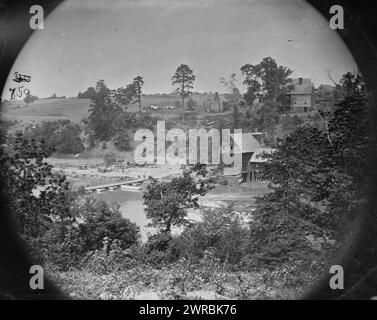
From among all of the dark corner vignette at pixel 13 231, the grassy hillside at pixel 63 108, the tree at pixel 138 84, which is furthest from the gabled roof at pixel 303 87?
the dark corner vignette at pixel 13 231

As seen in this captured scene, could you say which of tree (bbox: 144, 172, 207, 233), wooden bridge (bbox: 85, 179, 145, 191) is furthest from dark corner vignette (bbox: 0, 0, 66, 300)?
tree (bbox: 144, 172, 207, 233)

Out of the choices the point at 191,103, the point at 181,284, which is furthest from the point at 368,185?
the point at 181,284

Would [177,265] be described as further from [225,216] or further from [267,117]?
[267,117]

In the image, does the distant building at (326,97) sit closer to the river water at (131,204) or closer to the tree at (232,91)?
the tree at (232,91)

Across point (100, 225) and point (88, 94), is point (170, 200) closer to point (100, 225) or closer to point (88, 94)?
point (100, 225)

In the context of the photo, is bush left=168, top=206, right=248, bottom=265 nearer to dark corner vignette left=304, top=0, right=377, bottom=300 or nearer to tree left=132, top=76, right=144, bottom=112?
dark corner vignette left=304, top=0, right=377, bottom=300

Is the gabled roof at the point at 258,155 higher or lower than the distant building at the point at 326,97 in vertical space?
lower
